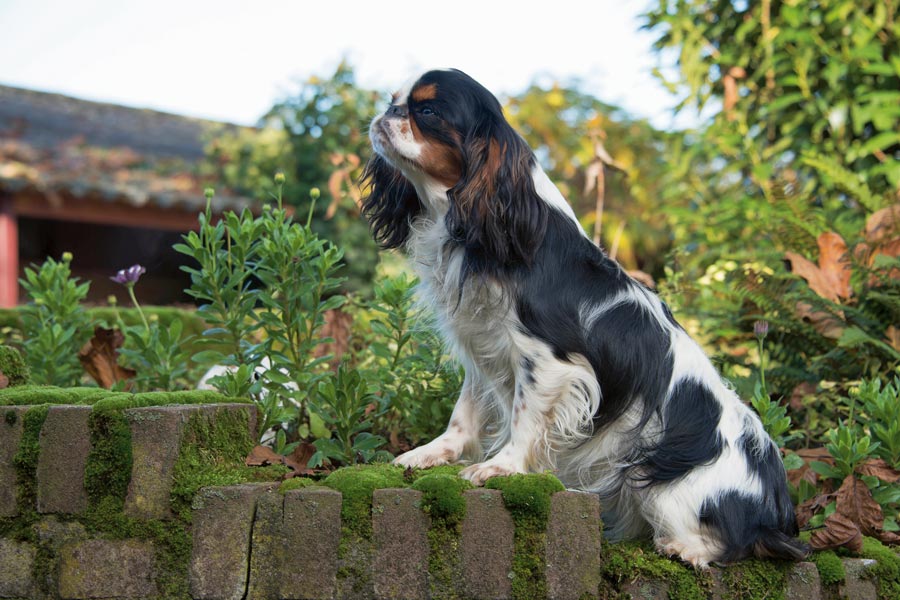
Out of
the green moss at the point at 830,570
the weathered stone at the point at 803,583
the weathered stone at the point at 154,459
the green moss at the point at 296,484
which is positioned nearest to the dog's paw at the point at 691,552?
the weathered stone at the point at 803,583

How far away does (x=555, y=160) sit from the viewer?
16719 millimetres

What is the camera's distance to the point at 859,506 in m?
3.07

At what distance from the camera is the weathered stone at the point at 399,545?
232cm

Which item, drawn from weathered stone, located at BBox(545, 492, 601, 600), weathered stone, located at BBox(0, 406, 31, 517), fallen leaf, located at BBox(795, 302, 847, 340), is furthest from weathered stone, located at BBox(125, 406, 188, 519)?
fallen leaf, located at BBox(795, 302, 847, 340)

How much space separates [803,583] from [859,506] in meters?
0.49

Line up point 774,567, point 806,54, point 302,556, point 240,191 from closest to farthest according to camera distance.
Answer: point 302,556 < point 774,567 < point 806,54 < point 240,191

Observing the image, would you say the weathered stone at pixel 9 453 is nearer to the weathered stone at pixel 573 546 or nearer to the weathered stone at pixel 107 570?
the weathered stone at pixel 107 570

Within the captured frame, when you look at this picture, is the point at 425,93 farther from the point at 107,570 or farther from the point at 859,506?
the point at 859,506

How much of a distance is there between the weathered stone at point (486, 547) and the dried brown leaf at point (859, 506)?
4.68 feet

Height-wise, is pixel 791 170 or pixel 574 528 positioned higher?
pixel 791 170

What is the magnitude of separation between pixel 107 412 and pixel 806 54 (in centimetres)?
510

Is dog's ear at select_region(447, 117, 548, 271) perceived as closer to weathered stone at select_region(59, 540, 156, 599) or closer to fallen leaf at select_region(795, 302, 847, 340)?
weathered stone at select_region(59, 540, 156, 599)

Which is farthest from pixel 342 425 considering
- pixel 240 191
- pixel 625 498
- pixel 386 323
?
pixel 240 191

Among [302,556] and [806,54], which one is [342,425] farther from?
[806,54]
